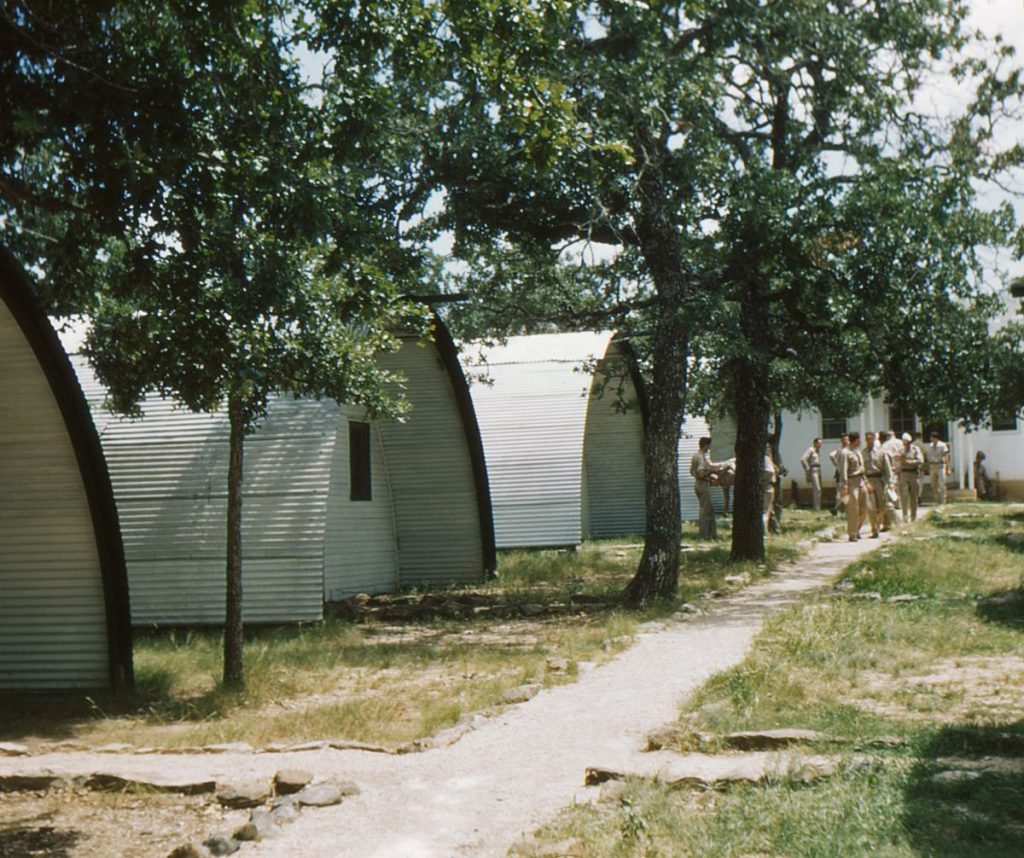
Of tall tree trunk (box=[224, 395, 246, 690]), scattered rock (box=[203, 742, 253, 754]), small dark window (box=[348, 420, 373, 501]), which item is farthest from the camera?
small dark window (box=[348, 420, 373, 501])

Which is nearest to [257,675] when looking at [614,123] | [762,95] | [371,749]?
[371,749]

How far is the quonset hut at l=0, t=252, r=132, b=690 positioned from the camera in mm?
10977

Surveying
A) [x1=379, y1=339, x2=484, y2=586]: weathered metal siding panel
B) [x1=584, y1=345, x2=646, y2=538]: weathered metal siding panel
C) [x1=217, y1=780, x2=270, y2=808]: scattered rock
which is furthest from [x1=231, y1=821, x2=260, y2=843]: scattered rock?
[x1=584, y1=345, x2=646, y2=538]: weathered metal siding panel

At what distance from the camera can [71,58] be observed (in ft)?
26.6

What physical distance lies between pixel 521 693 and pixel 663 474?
6080mm

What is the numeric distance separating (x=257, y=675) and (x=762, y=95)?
1125 cm

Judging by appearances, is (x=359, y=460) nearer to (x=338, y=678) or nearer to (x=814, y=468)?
(x=338, y=678)

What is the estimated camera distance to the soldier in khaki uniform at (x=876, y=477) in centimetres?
2206

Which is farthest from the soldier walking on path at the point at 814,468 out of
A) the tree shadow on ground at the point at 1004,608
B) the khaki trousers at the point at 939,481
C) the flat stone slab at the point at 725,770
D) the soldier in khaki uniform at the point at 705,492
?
the flat stone slab at the point at 725,770

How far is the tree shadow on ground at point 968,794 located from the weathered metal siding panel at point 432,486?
12.1 meters

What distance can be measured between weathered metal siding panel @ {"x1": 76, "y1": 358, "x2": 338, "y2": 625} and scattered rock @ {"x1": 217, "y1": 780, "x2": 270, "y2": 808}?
25.7 feet

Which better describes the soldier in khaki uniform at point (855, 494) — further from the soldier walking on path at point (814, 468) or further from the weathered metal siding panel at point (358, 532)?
the soldier walking on path at point (814, 468)

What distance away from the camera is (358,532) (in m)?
18.0

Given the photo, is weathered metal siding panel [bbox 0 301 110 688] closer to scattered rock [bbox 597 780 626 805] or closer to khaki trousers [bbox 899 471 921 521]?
scattered rock [bbox 597 780 626 805]
